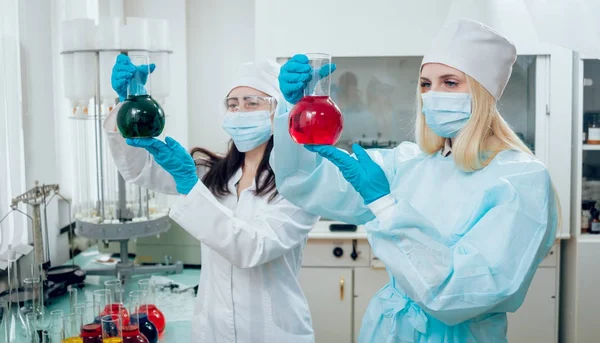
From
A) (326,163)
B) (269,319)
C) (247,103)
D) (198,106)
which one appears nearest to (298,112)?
(326,163)

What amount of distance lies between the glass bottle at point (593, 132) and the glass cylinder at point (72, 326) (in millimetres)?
2520

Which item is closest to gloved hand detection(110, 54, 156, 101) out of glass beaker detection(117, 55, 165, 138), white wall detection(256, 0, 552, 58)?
glass beaker detection(117, 55, 165, 138)

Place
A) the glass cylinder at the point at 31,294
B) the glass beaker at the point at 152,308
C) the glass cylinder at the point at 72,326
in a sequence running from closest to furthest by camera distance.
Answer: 1. the glass cylinder at the point at 72,326
2. the glass cylinder at the point at 31,294
3. the glass beaker at the point at 152,308

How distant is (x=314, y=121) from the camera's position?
1214 millimetres

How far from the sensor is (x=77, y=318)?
5.30 ft

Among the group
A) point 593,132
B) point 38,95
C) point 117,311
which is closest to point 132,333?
point 117,311

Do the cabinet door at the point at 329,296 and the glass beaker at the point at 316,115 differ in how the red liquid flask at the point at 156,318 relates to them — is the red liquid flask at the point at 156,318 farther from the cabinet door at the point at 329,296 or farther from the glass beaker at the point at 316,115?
the cabinet door at the point at 329,296

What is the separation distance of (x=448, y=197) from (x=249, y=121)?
2.00 feet

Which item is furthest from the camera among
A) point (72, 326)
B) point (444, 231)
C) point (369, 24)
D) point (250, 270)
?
point (369, 24)

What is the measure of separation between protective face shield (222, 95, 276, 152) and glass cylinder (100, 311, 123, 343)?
58 cm

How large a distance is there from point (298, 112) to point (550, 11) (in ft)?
3.68

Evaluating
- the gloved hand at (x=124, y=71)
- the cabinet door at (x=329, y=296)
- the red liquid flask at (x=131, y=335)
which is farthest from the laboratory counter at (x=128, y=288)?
the gloved hand at (x=124, y=71)

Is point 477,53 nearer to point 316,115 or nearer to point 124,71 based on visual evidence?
point 316,115

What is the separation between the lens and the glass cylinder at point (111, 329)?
1.50 m
